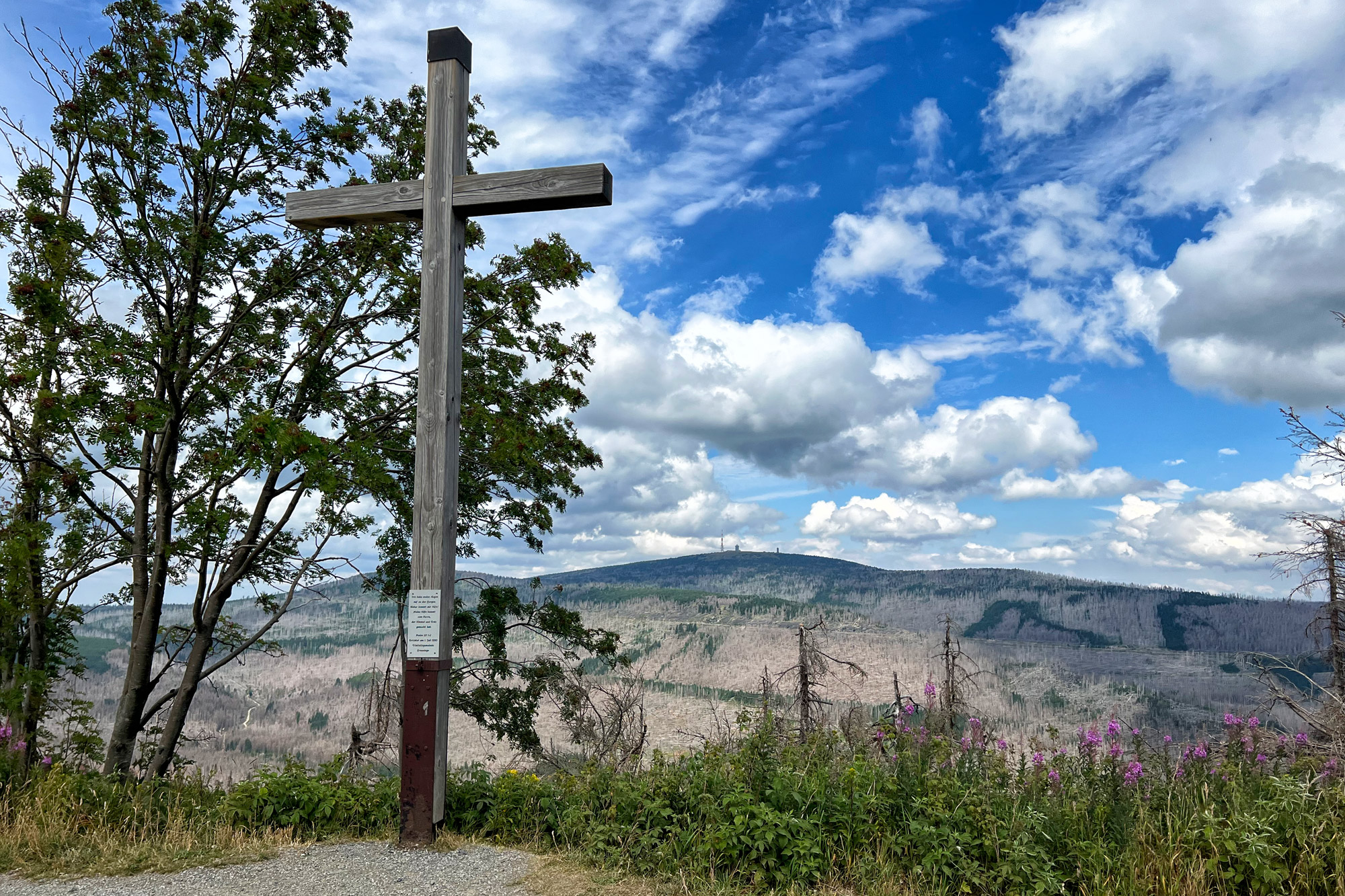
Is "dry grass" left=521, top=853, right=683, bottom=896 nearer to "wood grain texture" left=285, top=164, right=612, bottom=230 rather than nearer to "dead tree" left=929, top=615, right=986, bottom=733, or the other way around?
"dead tree" left=929, top=615, right=986, bottom=733

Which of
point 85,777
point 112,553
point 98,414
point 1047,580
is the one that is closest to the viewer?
point 85,777

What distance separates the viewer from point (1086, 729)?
21.4 ft

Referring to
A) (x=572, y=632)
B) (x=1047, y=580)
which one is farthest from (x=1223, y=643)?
(x=572, y=632)

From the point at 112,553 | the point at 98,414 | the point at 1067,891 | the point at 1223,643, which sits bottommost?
the point at 1223,643

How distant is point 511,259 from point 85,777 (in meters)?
8.42

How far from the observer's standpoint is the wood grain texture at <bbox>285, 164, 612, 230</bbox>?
6.53 m

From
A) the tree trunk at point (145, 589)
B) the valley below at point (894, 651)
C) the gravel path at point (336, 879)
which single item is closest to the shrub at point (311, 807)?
the gravel path at point (336, 879)

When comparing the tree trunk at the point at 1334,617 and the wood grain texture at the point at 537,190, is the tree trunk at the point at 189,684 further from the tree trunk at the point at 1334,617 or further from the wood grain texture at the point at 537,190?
the tree trunk at the point at 1334,617

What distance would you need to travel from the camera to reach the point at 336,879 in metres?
5.27

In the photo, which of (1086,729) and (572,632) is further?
(572,632)

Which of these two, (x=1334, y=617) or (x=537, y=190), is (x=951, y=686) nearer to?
(x=1334, y=617)

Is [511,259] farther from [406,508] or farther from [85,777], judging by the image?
[85,777]

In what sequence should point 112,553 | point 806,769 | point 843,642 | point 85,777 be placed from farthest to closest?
point 843,642 → point 112,553 → point 85,777 → point 806,769

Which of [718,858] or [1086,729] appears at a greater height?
[1086,729]
